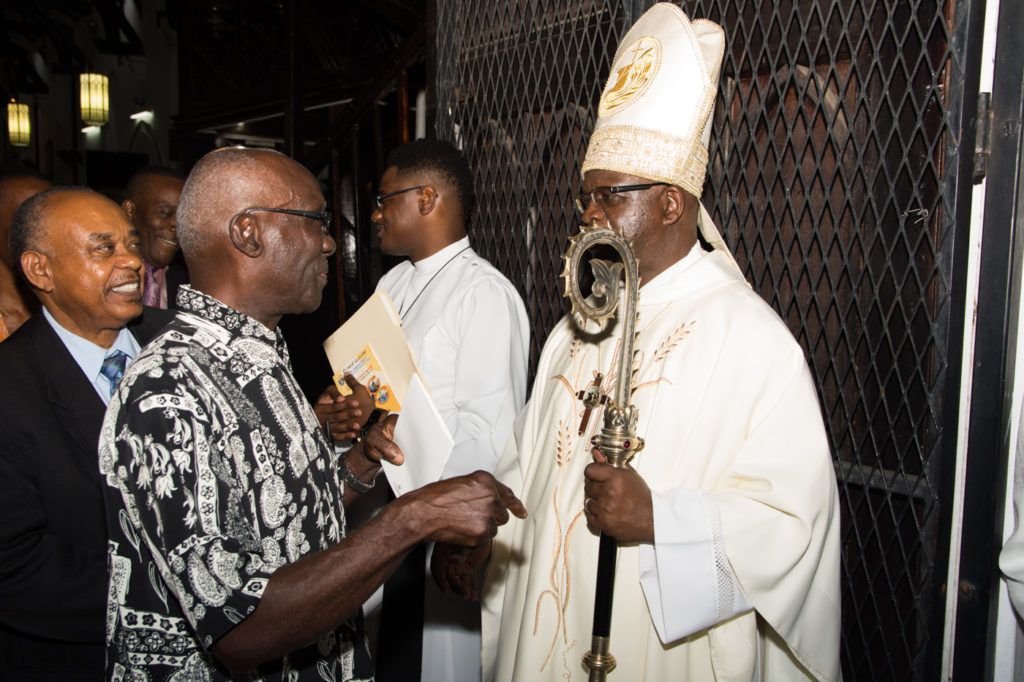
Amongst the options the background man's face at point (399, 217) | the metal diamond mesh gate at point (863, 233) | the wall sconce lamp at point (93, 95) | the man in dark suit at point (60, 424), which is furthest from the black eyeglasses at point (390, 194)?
the wall sconce lamp at point (93, 95)

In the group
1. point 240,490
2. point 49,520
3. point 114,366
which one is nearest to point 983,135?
point 240,490

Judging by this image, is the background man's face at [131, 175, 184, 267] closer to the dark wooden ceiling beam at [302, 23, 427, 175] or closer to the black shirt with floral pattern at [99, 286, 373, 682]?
the dark wooden ceiling beam at [302, 23, 427, 175]

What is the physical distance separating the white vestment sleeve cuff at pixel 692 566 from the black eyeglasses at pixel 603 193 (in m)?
0.86

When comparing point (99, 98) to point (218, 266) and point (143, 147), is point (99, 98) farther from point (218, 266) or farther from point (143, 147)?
point (218, 266)

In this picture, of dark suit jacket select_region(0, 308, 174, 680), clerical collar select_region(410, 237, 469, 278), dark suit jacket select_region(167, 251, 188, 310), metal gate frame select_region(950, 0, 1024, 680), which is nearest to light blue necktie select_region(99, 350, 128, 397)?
dark suit jacket select_region(0, 308, 174, 680)

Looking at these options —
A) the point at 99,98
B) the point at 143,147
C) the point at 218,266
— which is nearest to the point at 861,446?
the point at 218,266

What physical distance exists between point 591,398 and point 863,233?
1.23 m

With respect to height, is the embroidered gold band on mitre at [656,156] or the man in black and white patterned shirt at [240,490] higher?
the embroidered gold band on mitre at [656,156]

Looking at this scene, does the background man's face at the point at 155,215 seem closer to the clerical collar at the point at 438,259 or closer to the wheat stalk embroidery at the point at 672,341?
the clerical collar at the point at 438,259

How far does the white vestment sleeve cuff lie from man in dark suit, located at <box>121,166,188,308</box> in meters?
3.57

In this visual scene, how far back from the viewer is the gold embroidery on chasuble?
2078mm

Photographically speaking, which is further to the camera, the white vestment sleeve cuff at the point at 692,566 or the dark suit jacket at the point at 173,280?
the dark suit jacket at the point at 173,280

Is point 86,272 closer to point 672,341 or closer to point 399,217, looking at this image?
point 399,217

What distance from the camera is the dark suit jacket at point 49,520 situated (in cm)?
193
